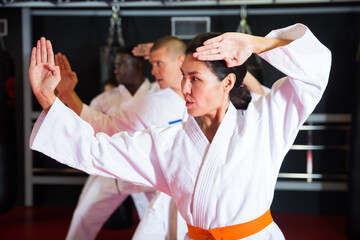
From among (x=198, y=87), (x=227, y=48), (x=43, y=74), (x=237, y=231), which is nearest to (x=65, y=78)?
(x=43, y=74)

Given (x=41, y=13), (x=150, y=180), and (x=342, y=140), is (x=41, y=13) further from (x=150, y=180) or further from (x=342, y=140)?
(x=150, y=180)

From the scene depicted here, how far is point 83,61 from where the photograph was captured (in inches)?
188

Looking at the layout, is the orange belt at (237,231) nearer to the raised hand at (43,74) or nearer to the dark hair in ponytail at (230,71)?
the dark hair in ponytail at (230,71)

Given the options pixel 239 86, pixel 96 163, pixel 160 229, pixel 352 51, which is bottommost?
pixel 160 229

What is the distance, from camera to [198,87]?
5.02ft

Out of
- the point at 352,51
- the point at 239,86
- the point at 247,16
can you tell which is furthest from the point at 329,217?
the point at 239,86

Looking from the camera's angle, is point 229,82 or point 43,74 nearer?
point 43,74

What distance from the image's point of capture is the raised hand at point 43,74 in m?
1.43

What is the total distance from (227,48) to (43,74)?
582 millimetres

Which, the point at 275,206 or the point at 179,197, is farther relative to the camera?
the point at 275,206

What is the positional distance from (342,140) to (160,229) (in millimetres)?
2762

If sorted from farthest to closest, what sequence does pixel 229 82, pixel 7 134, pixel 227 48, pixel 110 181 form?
1. pixel 7 134
2. pixel 110 181
3. pixel 229 82
4. pixel 227 48

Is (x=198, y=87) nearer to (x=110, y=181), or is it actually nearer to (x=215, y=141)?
(x=215, y=141)

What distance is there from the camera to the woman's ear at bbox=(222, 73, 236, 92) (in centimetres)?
159
